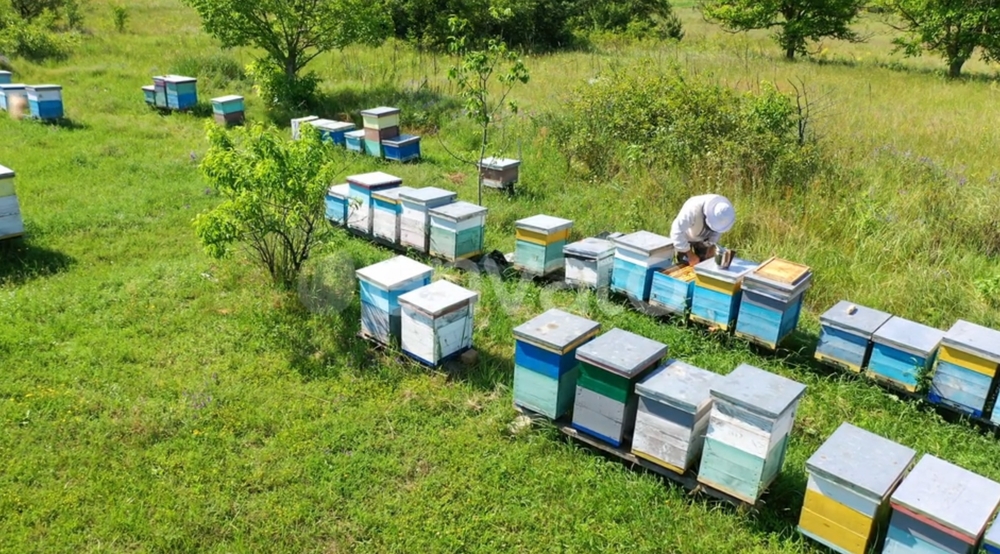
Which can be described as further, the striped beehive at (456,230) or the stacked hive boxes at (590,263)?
the striped beehive at (456,230)

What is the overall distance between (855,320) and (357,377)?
3.39 m

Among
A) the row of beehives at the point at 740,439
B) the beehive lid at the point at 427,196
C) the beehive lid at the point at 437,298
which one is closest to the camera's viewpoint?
the row of beehives at the point at 740,439

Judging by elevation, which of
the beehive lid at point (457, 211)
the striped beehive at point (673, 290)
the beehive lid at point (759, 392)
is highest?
the beehive lid at point (457, 211)

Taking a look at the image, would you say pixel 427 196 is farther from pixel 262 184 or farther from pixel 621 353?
pixel 621 353

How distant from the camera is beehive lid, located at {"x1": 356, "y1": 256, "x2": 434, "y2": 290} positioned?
477 cm

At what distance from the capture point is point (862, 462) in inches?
126

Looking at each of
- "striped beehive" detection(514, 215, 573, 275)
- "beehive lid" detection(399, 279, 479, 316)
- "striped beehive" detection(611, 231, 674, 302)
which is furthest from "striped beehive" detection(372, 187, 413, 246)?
"striped beehive" detection(611, 231, 674, 302)

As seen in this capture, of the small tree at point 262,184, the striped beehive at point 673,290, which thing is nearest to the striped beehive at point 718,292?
the striped beehive at point 673,290

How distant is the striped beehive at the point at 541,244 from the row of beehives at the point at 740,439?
174 cm

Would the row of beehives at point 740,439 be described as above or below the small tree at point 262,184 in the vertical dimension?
below

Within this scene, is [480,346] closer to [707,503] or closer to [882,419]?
[707,503]

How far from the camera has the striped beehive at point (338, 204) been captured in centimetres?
707

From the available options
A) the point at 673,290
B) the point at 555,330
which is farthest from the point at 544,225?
the point at 555,330

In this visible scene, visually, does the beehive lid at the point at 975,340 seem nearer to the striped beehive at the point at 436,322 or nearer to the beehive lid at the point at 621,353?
the beehive lid at the point at 621,353
